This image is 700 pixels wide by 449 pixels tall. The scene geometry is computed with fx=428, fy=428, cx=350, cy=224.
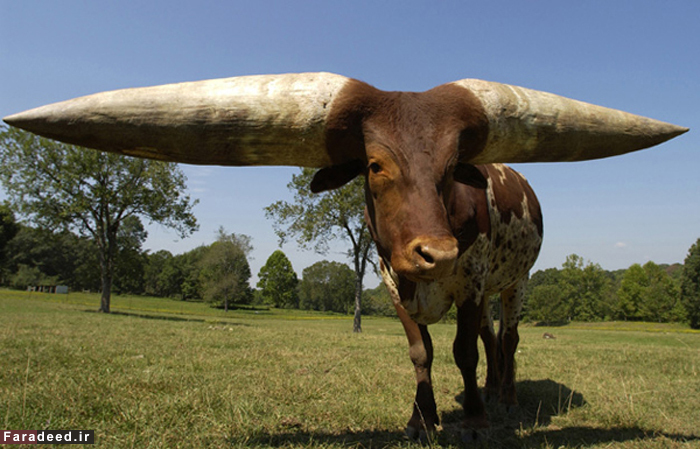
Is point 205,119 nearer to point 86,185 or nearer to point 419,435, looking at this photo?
point 419,435

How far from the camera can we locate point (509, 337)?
18.1ft

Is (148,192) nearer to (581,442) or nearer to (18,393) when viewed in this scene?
(18,393)

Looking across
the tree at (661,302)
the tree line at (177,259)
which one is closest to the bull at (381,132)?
the tree line at (177,259)

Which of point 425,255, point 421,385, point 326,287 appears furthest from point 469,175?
point 326,287

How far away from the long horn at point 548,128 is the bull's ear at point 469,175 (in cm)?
12

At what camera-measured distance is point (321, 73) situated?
2.79 m

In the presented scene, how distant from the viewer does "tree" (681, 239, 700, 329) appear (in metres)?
45.5

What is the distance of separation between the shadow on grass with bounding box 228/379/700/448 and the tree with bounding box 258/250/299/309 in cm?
7891

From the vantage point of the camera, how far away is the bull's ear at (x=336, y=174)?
2934 millimetres

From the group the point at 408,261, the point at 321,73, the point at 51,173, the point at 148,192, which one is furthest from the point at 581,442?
the point at 51,173

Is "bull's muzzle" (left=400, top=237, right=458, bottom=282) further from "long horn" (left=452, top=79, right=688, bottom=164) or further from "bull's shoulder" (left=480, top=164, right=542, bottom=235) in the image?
"bull's shoulder" (left=480, top=164, right=542, bottom=235)

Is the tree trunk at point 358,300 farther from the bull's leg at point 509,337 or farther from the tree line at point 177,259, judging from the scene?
the bull's leg at point 509,337

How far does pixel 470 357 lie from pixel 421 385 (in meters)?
0.49

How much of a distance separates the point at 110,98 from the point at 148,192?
24702 mm
